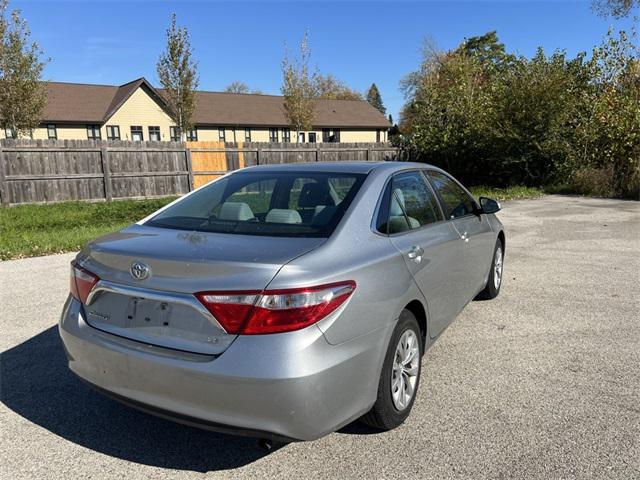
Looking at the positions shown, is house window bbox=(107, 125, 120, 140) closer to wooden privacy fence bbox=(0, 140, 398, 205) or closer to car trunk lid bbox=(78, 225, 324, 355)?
wooden privacy fence bbox=(0, 140, 398, 205)

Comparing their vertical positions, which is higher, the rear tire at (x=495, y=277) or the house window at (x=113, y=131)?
the house window at (x=113, y=131)

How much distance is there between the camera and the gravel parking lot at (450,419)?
2586 mm

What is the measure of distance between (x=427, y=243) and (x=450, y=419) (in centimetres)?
114

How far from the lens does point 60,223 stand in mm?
12211

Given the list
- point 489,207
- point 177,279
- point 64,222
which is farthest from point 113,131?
point 177,279

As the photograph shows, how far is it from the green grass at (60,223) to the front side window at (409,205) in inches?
275

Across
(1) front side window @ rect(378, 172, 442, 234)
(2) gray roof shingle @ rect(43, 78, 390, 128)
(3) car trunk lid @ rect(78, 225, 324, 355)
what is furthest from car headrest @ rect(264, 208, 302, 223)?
(2) gray roof shingle @ rect(43, 78, 390, 128)

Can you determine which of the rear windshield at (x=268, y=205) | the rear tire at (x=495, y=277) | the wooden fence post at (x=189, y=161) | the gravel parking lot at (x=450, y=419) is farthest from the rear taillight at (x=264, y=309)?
the wooden fence post at (x=189, y=161)

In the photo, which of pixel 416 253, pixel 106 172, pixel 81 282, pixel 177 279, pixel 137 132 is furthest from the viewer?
pixel 137 132

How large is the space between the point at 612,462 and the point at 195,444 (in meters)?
2.25

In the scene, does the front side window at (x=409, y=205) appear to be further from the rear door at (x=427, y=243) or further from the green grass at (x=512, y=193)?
the green grass at (x=512, y=193)

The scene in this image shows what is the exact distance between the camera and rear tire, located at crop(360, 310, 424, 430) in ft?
8.89

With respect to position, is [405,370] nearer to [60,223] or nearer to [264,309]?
[264,309]

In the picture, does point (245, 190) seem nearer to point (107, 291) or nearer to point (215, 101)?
point (107, 291)
